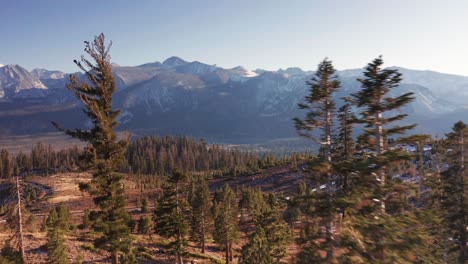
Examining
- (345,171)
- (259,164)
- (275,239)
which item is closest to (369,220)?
(345,171)

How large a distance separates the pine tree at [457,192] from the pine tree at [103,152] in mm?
21742

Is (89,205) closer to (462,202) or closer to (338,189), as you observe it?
(338,189)

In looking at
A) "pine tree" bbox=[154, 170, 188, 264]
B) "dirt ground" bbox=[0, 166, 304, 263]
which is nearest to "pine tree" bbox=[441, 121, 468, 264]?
"pine tree" bbox=[154, 170, 188, 264]

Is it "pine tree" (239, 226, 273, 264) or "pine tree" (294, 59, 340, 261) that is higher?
"pine tree" (294, 59, 340, 261)

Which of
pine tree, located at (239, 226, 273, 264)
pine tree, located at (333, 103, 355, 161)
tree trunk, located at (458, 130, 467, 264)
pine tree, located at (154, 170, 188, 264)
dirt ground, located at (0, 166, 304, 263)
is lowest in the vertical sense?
dirt ground, located at (0, 166, 304, 263)

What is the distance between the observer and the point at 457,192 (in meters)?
21.1

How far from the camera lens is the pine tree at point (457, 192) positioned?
2102 cm

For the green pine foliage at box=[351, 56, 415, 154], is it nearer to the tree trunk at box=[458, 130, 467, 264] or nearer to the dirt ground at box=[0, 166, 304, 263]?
the tree trunk at box=[458, 130, 467, 264]

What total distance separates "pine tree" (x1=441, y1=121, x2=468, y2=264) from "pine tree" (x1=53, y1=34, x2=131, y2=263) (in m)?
21.7

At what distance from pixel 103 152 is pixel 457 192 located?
77.2 feet

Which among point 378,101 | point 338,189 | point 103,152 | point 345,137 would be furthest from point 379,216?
point 103,152

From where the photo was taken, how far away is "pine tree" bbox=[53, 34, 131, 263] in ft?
75.5

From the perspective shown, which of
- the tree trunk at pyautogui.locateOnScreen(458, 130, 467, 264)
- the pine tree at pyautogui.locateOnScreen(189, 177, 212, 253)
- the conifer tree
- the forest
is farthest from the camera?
the pine tree at pyautogui.locateOnScreen(189, 177, 212, 253)

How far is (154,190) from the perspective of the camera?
132000 mm
